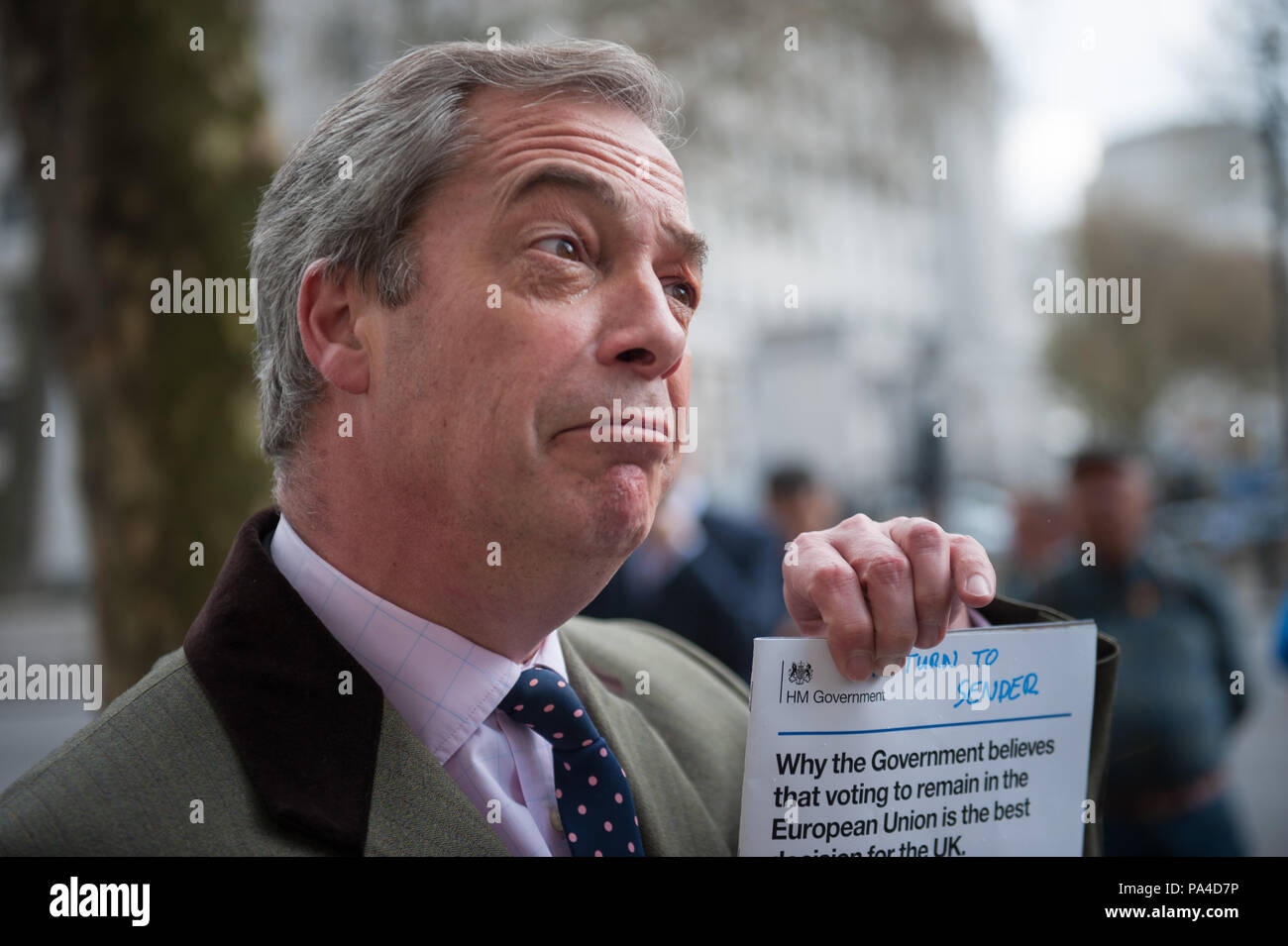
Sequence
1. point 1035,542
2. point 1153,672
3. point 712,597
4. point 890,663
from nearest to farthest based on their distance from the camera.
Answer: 1. point 890,663
2. point 1153,672
3. point 712,597
4. point 1035,542

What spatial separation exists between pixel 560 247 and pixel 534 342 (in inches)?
5.3

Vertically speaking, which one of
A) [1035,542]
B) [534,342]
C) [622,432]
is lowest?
[1035,542]

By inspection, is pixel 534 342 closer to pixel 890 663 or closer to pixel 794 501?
pixel 890 663

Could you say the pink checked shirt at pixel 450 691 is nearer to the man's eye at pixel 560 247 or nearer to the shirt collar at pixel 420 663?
the shirt collar at pixel 420 663

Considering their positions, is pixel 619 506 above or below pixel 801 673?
above

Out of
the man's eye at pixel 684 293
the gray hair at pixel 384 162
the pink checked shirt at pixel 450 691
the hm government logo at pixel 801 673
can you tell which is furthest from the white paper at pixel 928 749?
the gray hair at pixel 384 162

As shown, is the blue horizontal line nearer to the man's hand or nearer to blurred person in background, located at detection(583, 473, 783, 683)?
the man's hand

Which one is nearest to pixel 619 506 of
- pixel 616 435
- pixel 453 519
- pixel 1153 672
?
pixel 616 435

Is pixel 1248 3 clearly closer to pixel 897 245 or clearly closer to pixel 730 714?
pixel 730 714

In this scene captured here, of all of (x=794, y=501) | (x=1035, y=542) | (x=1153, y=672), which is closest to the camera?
(x=1153, y=672)

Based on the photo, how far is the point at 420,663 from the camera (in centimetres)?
147

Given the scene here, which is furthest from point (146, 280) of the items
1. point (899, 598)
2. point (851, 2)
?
point (851, 2)

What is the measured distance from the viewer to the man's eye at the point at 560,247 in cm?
138

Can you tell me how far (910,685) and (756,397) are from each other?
13.4 m
